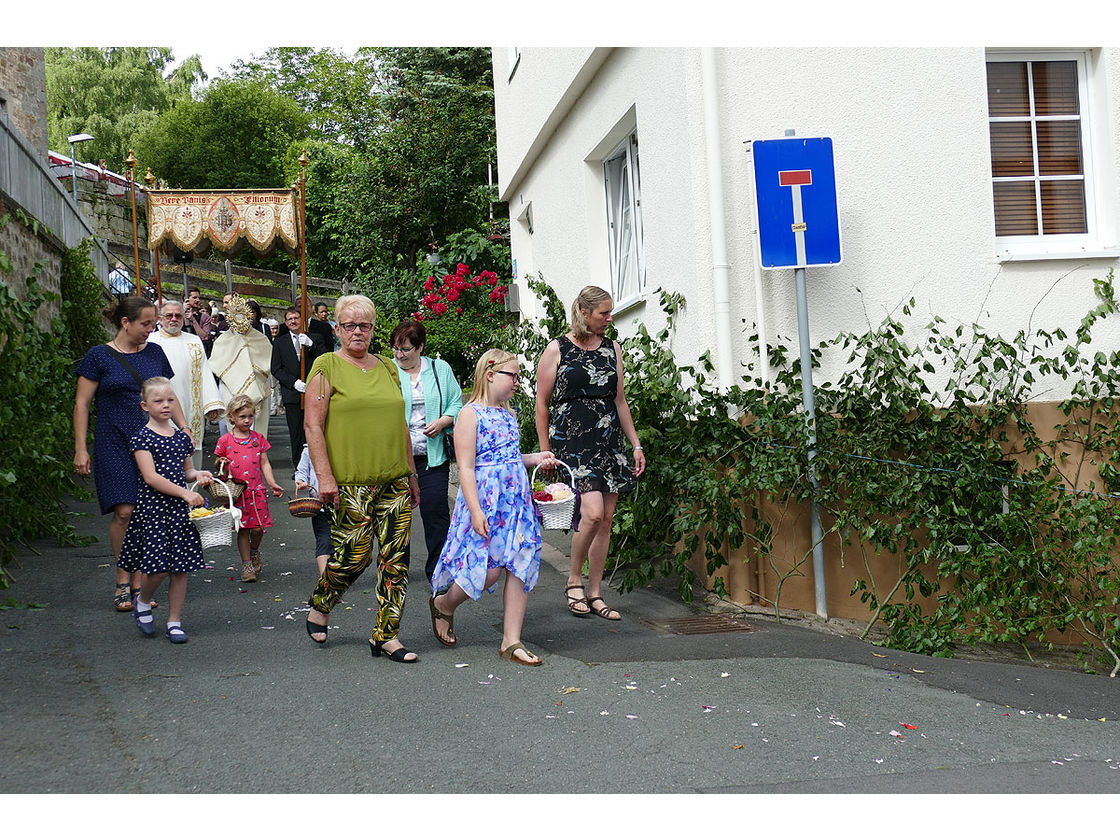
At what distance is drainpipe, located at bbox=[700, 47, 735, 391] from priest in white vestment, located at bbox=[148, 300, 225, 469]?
3764 millimetres

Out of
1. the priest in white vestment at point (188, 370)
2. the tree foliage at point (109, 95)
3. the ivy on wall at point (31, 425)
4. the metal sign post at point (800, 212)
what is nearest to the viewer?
the metal sign post at point (800, 212)

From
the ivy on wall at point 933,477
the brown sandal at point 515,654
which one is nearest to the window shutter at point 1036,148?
the ivy on wall at point 933,477

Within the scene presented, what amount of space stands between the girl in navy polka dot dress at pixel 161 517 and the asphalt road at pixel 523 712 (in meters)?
0.23

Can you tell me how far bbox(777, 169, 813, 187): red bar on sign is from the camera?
693 cm

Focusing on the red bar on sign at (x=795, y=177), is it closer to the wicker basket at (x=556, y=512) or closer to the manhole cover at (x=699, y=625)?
the wicker basket at (x=556, y=512)

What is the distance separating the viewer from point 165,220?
15281mm

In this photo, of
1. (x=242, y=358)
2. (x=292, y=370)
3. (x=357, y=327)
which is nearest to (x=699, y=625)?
(x=357, y=327)

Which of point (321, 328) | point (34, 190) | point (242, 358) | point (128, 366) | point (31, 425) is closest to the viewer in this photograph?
point (128, 366)

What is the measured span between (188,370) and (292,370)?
327 centimetres

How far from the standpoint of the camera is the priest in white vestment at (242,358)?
1162 centimetres

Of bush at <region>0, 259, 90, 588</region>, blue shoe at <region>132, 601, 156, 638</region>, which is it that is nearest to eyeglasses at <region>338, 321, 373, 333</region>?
blue shoe at <region>132, 601, 156, 638</region>

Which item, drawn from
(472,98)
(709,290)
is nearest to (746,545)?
(709,290)

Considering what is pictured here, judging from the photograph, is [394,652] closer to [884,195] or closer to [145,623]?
[145,623]

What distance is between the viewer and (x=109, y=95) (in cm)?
5497
